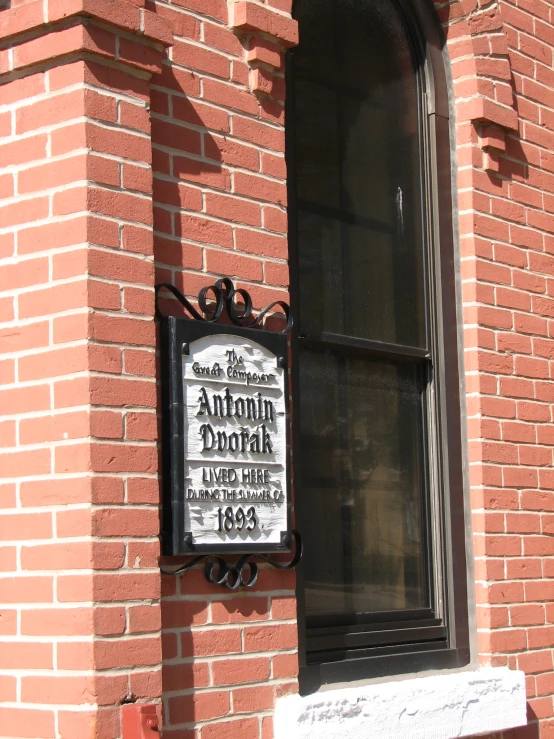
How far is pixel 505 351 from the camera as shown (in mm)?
4602

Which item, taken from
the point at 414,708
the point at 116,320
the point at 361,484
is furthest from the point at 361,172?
the point at 414,708

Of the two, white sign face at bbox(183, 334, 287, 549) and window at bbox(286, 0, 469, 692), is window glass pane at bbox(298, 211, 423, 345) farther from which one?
white sign face at bbox(183, 334, 287, 549)

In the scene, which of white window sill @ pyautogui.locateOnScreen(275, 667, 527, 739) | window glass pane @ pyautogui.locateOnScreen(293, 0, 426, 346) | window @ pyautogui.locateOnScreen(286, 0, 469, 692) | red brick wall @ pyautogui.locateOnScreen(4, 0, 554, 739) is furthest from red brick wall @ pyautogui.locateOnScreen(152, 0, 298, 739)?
window glass pane @ pyautogui.locateOnScreen(293, 0, 426, 346)

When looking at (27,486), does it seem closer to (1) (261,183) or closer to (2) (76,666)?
(2) (76,666)

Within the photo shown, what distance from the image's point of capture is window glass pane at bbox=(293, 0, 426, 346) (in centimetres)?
415

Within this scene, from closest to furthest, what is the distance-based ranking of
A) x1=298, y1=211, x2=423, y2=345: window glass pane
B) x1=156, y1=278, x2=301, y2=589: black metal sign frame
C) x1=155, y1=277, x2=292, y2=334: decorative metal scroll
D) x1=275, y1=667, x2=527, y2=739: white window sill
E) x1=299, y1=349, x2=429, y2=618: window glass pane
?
1. x1=156, y1=278, x2=301, y2=589: black metal sign frame
2. x1=155, y1=277, x2=292, y2=334: decorative metal scroll
3. x1=275, y1=667, x2=527, y2=739: white window sill
4. x1=299, y1=349, x2=429, y2=618: window glass pane
5. x1=298, y1=211, x2=423, y2=345: window glass pane

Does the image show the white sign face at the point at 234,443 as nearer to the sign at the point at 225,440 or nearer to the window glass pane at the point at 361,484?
the sign at the point at 225,440

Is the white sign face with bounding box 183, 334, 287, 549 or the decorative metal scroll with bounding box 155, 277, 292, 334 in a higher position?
the decorative metal scroll with bounding box 155, 277, 292, 334

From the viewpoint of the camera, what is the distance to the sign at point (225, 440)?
3.21 m

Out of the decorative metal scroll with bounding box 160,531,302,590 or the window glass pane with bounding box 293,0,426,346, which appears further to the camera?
the window glass pane with bounding box 293,0,426,346

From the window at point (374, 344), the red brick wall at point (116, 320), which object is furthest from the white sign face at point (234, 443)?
the window at point (374, 344)

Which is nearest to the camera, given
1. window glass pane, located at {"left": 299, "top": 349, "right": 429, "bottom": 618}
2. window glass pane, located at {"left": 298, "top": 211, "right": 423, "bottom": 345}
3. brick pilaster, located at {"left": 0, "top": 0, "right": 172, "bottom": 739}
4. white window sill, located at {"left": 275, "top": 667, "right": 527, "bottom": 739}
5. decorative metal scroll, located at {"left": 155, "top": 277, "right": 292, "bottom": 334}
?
brick pilaster, located at {"left": 0, "top": 0, "right": 172, "bottom": 739}

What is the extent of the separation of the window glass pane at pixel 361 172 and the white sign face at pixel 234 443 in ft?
1.89

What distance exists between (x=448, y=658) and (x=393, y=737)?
608 mm
